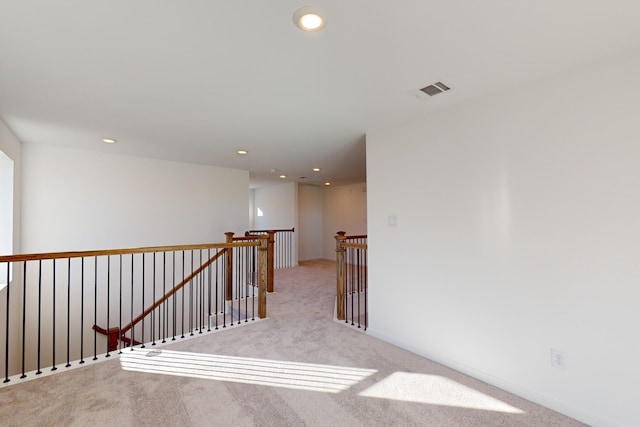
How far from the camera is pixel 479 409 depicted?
6.60ft

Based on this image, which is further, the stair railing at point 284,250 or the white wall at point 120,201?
the stair railing at point 284,250

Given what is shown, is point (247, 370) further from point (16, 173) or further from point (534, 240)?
point (16, 173)

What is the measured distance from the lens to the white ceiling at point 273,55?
1.47 meters

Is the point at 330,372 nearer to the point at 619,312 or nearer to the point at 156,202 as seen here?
the point at 619,312

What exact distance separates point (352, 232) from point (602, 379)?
250 inches

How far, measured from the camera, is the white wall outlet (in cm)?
200

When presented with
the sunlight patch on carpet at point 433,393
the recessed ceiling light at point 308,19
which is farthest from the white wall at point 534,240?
the recessed ceiling light at point 308,19

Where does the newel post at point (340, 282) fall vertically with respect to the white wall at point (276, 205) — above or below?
below

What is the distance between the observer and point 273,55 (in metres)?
1.86

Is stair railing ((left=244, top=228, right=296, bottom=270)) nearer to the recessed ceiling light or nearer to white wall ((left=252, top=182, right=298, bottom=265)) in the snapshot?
white wall ((left=252, top=182, right=298, bottom=265))

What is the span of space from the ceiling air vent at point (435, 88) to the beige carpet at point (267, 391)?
2.38m

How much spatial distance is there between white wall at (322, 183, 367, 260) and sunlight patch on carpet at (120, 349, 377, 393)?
18.3 feet

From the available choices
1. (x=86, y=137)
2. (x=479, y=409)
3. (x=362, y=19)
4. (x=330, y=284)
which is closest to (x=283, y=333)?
(x=479, y=409)

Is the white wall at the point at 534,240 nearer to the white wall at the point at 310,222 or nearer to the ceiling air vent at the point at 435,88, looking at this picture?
the ceiling air vent at the point at 435,88
